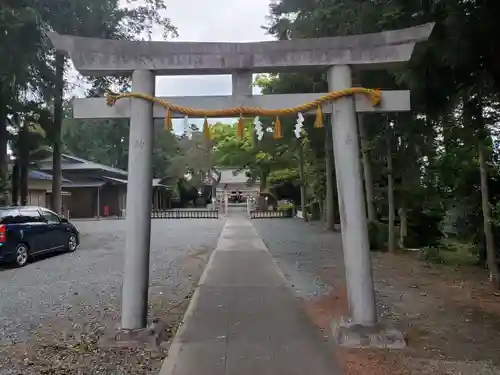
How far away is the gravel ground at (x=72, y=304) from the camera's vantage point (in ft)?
15.5

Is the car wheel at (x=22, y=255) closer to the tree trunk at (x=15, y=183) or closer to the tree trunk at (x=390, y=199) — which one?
the tree trunk at (x=390, y=199)

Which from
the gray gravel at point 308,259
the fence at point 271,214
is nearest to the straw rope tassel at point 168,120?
the gray gravel at point 308,259

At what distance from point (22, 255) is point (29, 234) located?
0.57m

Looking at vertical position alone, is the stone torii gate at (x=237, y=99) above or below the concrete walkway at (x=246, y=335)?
above

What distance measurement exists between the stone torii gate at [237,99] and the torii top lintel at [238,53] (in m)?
0.01

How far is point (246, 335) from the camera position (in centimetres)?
538

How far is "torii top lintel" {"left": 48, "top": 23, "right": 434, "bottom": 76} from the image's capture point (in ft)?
17.6

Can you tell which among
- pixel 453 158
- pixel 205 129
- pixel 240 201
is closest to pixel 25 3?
pixel 205 129

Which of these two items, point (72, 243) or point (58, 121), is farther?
point (58, 121)

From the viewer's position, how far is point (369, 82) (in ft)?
34.1

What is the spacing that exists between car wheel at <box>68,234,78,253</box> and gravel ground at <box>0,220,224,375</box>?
0.52m

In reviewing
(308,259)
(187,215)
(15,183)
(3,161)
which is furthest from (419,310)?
(187,215)

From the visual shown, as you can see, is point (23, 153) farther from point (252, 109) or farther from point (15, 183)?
point (252, 109)

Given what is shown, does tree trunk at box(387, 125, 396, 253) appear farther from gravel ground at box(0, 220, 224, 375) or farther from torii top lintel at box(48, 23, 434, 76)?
torii top lintel at box(48, 23, 434, 76)
